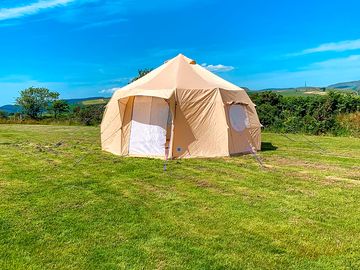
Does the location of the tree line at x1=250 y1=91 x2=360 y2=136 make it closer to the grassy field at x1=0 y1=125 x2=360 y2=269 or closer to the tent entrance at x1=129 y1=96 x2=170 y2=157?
the grassy field at x1=0 y1=125 x2=360 y2=269

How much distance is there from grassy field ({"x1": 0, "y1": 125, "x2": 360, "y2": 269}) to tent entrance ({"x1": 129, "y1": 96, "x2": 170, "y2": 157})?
1283 mm

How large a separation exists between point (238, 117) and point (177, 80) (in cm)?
196

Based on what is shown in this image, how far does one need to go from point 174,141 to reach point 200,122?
85cm

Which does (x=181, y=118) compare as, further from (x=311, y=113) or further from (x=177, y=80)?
(x=311, y=113)

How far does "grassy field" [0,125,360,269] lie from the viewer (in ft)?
12.6

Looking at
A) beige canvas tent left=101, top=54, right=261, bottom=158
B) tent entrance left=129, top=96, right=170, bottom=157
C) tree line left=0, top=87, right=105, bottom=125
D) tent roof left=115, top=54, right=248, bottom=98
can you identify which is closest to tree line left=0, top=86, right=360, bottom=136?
beige canvas tent left=101, top=54, right=261, bottom=158

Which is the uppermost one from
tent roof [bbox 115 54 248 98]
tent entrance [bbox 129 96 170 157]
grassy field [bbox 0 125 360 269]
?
tent roof [bbox 115 54 248 98]

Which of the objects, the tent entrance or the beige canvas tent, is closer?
the beige canvas tent

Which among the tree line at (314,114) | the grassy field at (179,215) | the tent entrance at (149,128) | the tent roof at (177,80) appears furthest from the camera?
the tree line at (314,114)

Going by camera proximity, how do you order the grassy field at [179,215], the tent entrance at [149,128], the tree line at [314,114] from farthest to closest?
the tree line at [314,114] → the tent entrance at [149,128] → the grassy field at [179,215]

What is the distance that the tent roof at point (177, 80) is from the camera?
10.1 m

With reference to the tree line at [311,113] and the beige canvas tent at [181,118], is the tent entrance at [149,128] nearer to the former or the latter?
the beige canvas tent at [181,118]

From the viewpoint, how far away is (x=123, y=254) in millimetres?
3893

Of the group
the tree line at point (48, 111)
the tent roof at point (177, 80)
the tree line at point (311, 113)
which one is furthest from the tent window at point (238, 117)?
the tree line at point (48, 111)
